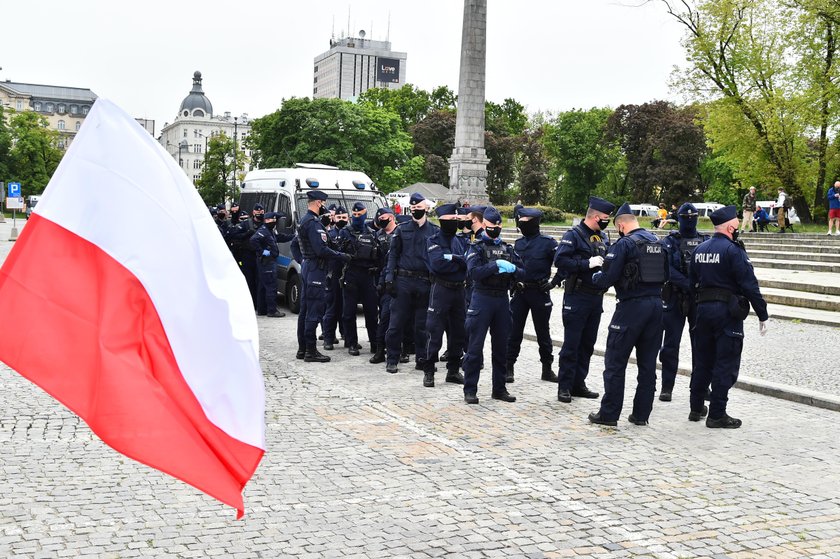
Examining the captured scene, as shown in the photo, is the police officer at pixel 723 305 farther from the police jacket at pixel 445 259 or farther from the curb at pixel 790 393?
the police jacket at pixel 445 259

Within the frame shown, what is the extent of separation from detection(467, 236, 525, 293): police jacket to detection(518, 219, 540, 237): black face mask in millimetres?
479

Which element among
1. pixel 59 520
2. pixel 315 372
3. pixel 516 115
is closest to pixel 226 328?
pixel 59 520

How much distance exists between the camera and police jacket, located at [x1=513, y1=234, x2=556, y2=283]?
32.3ft

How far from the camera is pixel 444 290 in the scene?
10062 mm

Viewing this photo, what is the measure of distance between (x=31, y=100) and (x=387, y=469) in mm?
147466

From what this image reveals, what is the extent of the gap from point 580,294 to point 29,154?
286 ft

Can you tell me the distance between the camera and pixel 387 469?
6.71m

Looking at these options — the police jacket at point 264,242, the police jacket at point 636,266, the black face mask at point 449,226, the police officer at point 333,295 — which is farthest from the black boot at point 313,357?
the police jacket at point 264,242

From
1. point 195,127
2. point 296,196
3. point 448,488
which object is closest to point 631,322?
point 448,488

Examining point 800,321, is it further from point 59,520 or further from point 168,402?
point 168,402

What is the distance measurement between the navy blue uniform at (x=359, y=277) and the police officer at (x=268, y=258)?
3690 mm

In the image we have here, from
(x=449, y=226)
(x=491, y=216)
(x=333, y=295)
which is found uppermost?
(x=491, y=216)

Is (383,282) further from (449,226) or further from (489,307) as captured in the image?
(489,307)

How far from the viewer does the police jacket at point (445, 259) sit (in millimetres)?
9836
